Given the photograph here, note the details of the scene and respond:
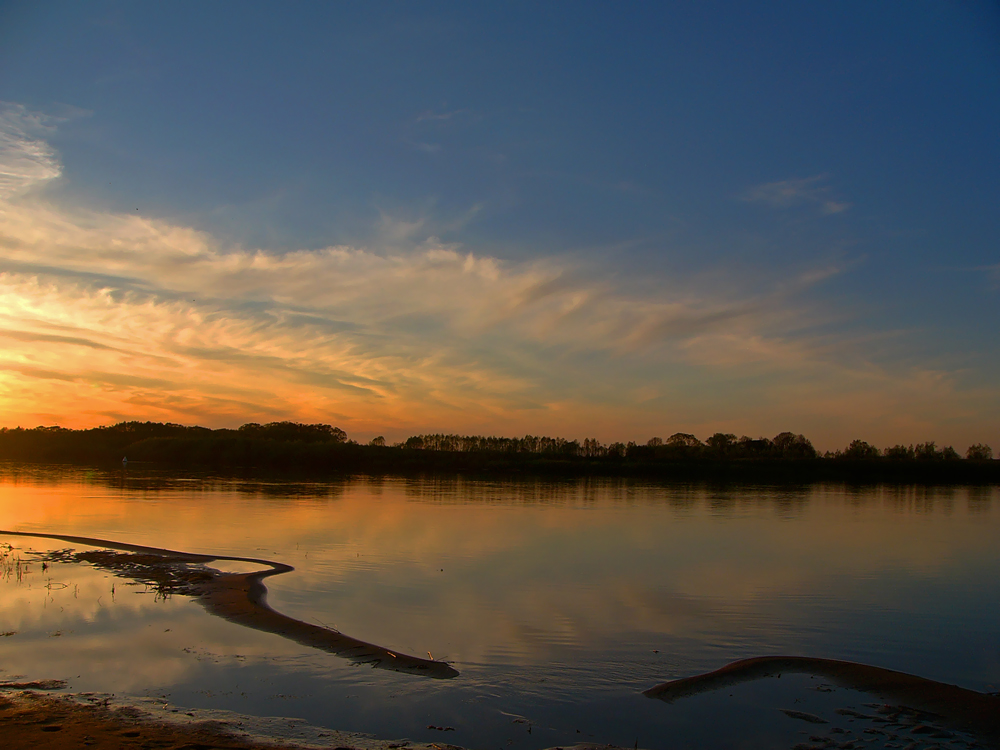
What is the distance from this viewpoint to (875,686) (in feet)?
32.9

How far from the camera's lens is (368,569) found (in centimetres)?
1848

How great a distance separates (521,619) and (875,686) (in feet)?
20.9

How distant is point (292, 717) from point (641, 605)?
917cm

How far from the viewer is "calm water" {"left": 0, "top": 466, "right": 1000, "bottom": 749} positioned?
8.79 m

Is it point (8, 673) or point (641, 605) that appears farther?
point (641, 605)

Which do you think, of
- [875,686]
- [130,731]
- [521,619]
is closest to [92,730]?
[130,731]

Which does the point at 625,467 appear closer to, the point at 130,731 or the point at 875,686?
the point at 875,686

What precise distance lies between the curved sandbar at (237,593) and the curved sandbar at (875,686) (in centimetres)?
375

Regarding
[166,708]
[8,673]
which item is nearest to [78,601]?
[8,673]

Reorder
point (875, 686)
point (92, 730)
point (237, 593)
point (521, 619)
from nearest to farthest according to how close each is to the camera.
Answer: point (92, 730) → point (875, 686) → point (521, 619) → point (237, 593)

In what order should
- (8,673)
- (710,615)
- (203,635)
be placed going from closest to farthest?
(8,673), (203,635), (710,615)

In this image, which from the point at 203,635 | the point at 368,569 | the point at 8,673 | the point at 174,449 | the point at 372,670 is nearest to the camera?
the point at 8,673

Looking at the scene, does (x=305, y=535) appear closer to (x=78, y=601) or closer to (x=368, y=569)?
(x=368, y=569)

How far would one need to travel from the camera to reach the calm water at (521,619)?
879 centimetres
